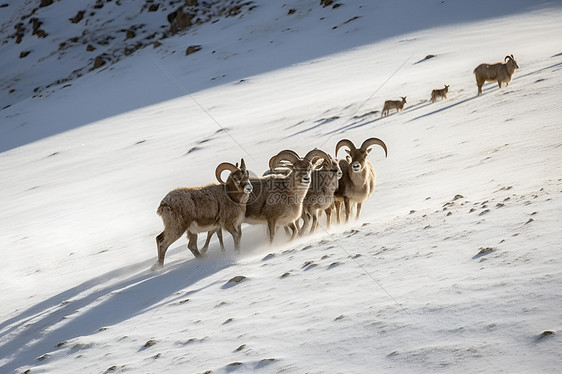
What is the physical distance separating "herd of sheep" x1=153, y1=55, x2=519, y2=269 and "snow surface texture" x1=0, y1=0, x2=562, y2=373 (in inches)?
19.8

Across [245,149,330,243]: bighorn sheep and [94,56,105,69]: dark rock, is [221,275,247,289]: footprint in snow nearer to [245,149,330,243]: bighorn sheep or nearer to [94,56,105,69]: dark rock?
[245,149,330,243]: bighorn sheep

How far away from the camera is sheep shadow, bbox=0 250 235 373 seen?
934 centimetres

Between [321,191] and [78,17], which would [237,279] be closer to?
[321,191]

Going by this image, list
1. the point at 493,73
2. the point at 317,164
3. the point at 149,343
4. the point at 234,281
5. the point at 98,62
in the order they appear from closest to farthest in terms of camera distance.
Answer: the point at 149,343 → the point at 234,281 → the point at 317,164 → the point at 493,73 → the point at 98,62

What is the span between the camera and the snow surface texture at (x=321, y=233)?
20.7 ft

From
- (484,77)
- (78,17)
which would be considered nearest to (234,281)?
(484,77)

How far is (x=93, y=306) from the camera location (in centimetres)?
1045

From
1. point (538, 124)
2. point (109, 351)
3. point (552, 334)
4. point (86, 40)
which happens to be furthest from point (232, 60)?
point (552, 334)

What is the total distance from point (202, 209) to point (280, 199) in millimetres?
1694

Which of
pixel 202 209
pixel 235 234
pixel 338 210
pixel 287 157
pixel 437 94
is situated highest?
pixel 287 157

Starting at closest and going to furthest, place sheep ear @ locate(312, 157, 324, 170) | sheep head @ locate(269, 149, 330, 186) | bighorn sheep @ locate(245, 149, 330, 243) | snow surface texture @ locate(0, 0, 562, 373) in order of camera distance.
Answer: snow surface texture @ locate(0, 0, 562, 373)
sheep head @ locate(269, 149, 330, 186)
bighorn sheep @ locate(245, 149, 330, 243)
sheep ear @ locate(312, 157, 324, 170)

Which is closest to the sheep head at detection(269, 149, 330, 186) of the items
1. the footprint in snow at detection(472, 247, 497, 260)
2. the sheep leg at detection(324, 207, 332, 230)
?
the sheep leg at detection(324, 207, 332, 230)

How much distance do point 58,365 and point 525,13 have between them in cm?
4022

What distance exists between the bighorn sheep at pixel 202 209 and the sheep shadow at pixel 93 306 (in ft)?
1.84
